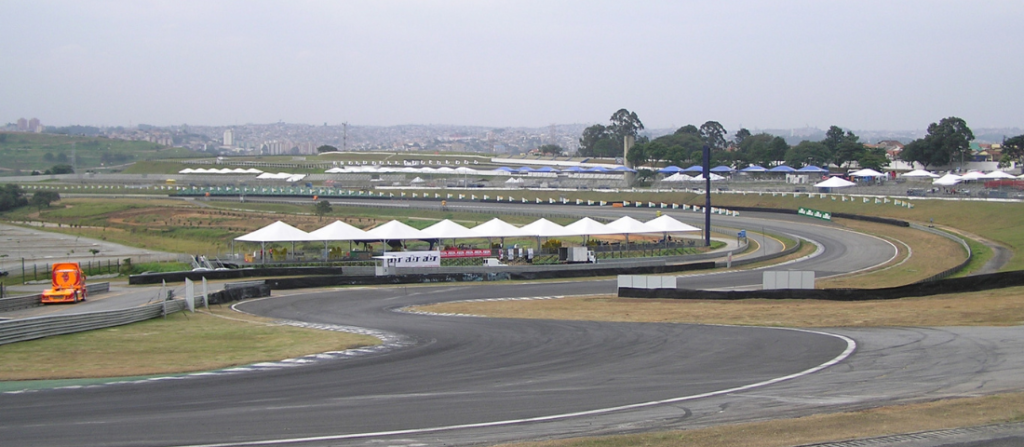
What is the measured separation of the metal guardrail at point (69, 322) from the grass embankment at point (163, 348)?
0.23 meters

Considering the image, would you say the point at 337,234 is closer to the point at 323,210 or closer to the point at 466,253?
the point at 466,253

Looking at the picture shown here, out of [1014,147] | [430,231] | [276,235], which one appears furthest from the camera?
[1014,147]

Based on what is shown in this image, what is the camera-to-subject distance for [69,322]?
2245cm

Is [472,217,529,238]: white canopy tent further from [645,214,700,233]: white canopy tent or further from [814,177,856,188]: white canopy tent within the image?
[814,177,856,188]: white canopy tent

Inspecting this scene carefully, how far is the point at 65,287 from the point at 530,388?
76.6 ft

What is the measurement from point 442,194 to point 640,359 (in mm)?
84797

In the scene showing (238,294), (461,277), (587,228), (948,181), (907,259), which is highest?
(948,181)

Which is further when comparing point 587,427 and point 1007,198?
point 1007,198

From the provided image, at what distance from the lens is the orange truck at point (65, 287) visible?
98.4 feet

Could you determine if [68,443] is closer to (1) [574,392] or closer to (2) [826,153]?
(1) [574,392]

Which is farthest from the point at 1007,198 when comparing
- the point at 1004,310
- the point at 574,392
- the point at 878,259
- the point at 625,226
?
the point at 574,392

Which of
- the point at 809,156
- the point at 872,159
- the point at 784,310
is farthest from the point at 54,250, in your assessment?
the point at 809,156

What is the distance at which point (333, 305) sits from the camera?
105 feet

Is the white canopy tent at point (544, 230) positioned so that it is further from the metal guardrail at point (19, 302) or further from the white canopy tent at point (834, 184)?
the white canopy tent at point (834, 184)
